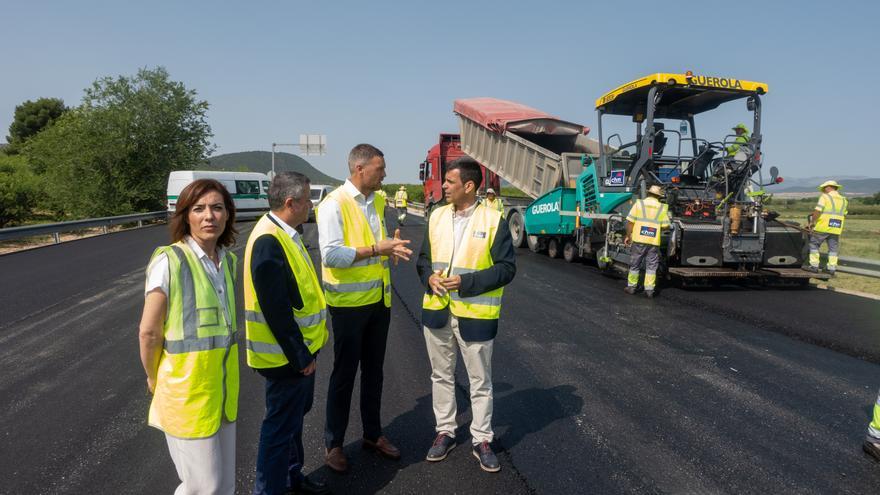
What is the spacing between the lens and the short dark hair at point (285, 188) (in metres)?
2.53

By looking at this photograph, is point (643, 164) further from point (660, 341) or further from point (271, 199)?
point (271, 199)

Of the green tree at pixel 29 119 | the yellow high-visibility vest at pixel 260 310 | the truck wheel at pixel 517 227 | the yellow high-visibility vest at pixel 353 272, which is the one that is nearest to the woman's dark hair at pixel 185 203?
the yellow high-visibility vest at pixel 260 310

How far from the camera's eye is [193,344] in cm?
198

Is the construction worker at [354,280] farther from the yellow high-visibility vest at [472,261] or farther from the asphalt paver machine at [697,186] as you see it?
the asphalt paver machine at [697,186]

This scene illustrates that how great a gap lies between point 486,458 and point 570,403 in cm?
121

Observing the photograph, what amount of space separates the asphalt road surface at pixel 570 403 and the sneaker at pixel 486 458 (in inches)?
1.6

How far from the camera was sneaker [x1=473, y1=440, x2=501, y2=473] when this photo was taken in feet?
9.78

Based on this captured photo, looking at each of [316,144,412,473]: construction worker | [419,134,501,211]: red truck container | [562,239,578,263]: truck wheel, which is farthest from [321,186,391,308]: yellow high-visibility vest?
[419,134,501,211]: red truck container

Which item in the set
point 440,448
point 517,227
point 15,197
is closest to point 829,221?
→ point 517,227

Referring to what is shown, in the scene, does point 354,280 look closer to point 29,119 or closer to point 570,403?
point 570,403

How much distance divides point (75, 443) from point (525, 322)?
4510 millimetres

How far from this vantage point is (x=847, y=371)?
466 centimetres

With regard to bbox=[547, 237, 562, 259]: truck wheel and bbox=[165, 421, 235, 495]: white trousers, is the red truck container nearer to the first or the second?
bbox=[547, 237, 562, 259]: truck wheel

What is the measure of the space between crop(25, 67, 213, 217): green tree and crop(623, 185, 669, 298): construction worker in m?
23.3
